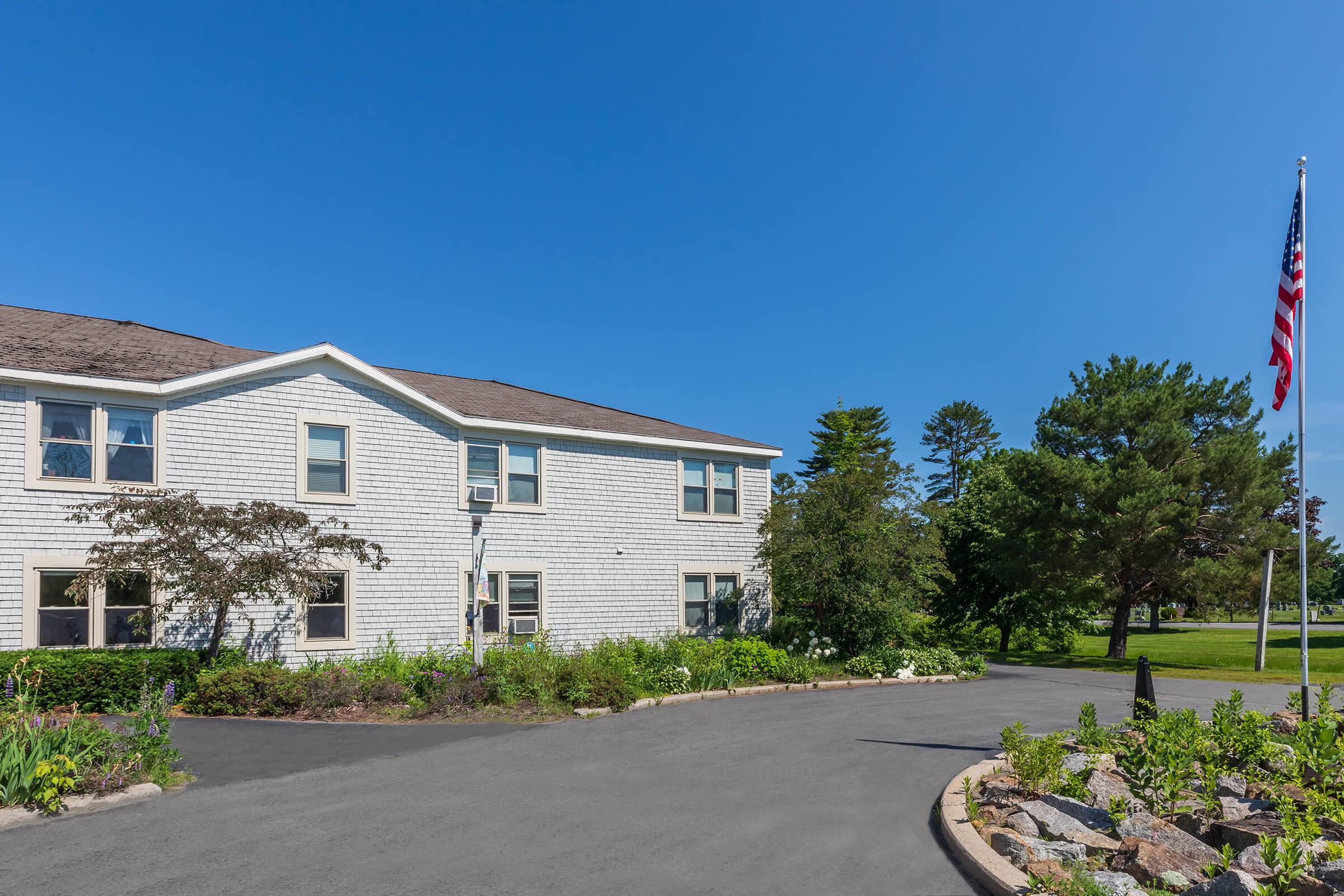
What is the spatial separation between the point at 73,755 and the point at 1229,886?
390 inches

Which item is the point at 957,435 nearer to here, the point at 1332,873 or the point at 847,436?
the point at 847,436

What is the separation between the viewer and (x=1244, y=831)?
6688mm

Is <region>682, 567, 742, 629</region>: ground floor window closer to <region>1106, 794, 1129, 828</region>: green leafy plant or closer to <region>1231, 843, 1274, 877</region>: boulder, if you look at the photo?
<region>1106, 794, 1129, 828</region>: green leafy plant

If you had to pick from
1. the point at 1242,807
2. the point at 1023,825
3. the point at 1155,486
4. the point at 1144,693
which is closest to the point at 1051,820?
the point at 1023,825

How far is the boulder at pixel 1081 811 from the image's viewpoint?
24.7 ft

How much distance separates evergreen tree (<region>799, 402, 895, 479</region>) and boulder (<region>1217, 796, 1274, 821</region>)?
191ft

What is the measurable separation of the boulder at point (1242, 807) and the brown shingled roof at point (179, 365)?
1522 cm

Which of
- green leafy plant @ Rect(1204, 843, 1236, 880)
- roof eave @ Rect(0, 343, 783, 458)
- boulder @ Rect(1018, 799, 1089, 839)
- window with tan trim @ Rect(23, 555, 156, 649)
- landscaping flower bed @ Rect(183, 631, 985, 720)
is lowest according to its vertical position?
landscaping flower bed @ Rect(183, 631, 985, 720)

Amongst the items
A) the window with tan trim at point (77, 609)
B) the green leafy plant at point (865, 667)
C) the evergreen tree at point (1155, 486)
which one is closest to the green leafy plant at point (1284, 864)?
the green leafy plant at point (865, 667)

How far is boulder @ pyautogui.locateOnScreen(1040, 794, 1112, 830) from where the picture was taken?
7.52 m

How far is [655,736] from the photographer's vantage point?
1245 centimetres

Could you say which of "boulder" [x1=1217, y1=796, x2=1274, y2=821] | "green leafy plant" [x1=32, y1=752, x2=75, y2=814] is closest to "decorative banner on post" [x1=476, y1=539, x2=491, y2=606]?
"green leafy plant" [x1=32, y1=752, x2=75, y2=814]

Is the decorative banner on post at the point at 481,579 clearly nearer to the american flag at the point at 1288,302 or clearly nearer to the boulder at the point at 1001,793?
the boulder at the point at 1001,793

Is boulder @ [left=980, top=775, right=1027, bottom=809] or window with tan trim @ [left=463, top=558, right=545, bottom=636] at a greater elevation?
window with tan trim @ [left=463, top=558, right=545, bottom=636]
